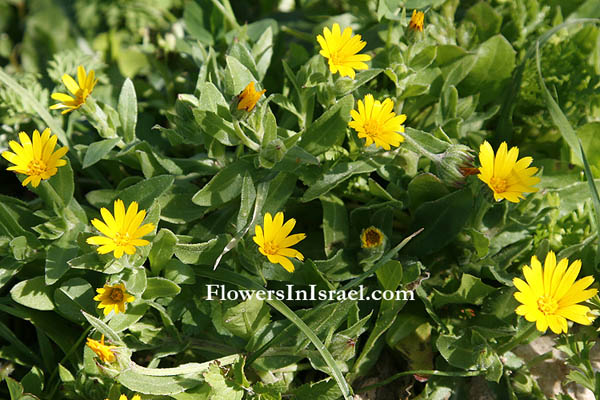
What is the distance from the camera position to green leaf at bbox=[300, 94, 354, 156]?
2172mm

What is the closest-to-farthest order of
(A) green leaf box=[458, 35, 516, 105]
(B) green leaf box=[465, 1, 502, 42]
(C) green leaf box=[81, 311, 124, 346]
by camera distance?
(C) green leaf box=[81, 311, 124, 346], (A) green leaf box=[458, 35, 516, 105], (B) green leaf box=[465, 1, 502, 42]

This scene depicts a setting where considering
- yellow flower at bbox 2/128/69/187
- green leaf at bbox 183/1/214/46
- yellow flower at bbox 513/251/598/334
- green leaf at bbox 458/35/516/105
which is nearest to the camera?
yellow flower at bbox 513/251/598/334

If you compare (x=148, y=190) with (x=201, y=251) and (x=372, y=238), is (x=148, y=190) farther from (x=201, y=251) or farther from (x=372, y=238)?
(x=372, y=238)

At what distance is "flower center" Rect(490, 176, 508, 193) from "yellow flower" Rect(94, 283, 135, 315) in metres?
1.21

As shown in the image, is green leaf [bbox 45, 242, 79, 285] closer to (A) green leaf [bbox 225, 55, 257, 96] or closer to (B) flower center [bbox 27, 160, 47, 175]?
(B) flower center [bbox 27, 160, 47, 175]

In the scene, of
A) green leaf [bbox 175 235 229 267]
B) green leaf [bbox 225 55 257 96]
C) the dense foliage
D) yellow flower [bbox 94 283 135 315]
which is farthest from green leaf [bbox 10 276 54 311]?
green leaf [bbox 225 55 257 96]

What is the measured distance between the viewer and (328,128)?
2203 millimetres

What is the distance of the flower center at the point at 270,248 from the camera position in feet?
6.39

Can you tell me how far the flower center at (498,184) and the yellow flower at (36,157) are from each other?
1.40 meters

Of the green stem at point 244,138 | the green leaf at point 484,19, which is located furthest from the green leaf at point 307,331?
the green leaf at point 484,19

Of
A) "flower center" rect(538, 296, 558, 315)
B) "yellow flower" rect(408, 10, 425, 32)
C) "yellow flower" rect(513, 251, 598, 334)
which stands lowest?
"flower center" rect(538, 296, 558, 315)

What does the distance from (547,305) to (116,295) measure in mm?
1362

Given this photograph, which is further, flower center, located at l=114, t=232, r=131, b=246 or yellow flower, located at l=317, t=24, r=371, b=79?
yellow flower, located at l=317, t=24, r=371, b=79

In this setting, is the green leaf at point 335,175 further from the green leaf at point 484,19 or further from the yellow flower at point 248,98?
the green leaf at point 484,19
